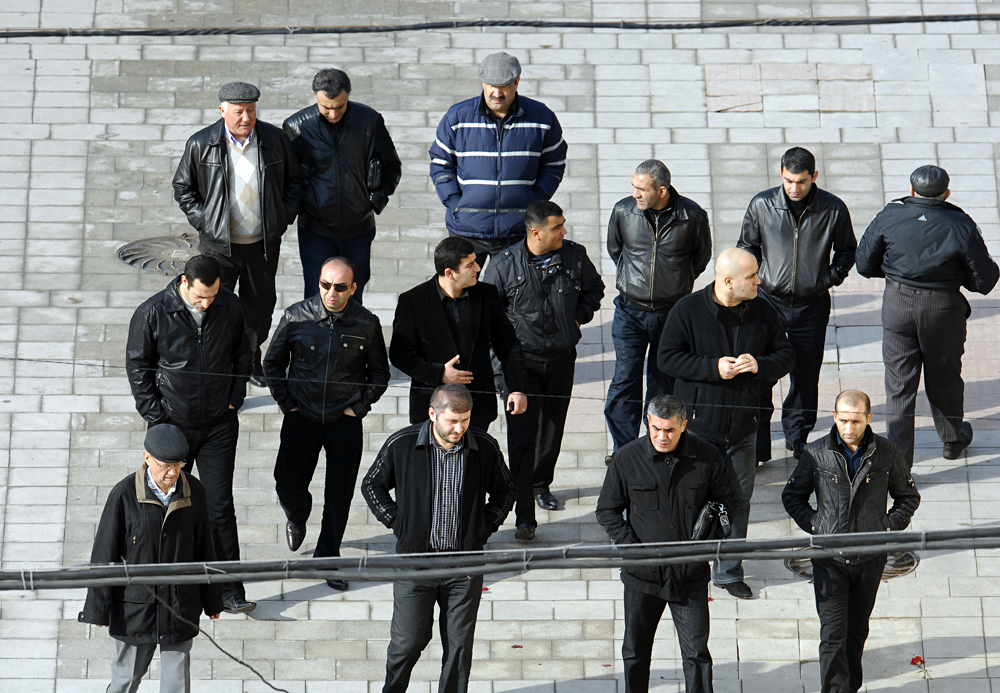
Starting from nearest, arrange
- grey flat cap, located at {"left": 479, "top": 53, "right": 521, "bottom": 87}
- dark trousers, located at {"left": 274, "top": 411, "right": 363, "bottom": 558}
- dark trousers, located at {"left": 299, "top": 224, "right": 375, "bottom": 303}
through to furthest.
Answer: dark trousers, located at {"left": 274, "top": 411, "right": 363, "bottom": 558} < grey flat cap, located at {"left": 479, "top": 53, "right": 521, "bottom": 87} < dark trousers, located at {"left": 299, "top": 224, "right": 375, "bottom": 303}

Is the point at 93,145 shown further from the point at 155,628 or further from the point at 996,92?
the point at 996,92

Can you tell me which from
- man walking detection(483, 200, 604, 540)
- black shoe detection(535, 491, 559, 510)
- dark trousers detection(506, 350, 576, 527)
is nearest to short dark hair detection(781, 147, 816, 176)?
man walking detection(483, 200, 604, 540)

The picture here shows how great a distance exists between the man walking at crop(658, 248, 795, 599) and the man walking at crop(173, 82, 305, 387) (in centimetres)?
280

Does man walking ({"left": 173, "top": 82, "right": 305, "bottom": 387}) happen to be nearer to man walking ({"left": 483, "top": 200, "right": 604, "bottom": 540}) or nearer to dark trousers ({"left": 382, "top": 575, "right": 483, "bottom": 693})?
man walking ({"left": 483, "top": 200, "right": 604, "bottom": 540})

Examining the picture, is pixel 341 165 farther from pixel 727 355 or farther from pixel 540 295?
pixel 727 355

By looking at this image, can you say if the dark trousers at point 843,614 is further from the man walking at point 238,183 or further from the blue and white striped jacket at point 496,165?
the man walking at point 238,183

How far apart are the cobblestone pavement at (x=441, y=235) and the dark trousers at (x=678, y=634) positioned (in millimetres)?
455

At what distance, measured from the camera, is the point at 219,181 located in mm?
9492

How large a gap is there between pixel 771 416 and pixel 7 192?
6461mm

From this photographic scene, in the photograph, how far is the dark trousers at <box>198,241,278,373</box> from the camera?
9.73m

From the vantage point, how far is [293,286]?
37.5ft

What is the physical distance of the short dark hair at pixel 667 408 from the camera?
7.43m

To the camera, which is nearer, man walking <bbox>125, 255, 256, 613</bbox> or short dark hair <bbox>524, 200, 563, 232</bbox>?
man walking <bbox>125, 255, 256, 613</bbox>

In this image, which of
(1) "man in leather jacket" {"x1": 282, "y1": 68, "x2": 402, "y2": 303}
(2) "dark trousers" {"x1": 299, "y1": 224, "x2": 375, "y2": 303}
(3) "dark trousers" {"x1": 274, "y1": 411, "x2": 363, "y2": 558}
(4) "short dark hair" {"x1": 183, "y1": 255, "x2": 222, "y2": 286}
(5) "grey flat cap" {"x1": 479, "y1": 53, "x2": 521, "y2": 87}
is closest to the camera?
(4) "short dark hair" {"x1": 183, "y1": 255, "x2": 222, "y2": 286}
